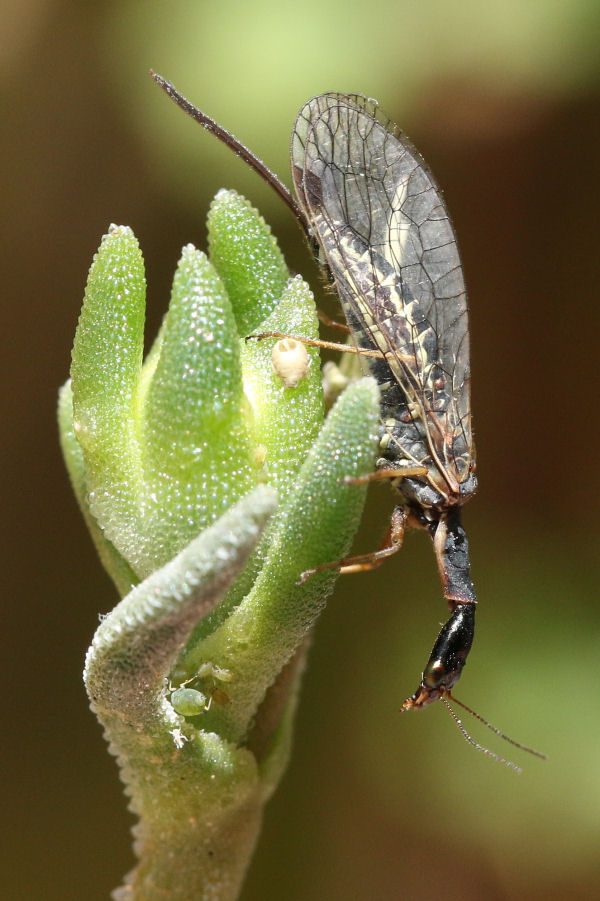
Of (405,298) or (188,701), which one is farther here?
(405,298)

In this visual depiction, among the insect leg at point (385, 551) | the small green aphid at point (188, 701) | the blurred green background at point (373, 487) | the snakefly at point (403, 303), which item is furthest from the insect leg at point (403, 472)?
the blurred green background at point (373, 487)

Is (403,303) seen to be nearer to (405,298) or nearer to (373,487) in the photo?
(405,298)

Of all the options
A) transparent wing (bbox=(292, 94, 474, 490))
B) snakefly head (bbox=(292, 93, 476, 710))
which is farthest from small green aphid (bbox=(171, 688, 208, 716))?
transparent wing (bbox=(292, 94, 474, 490))

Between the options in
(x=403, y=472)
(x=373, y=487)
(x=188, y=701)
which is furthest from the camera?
(x=373, y=487)

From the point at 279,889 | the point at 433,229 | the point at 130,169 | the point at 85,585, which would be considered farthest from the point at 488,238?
the point at 279,889

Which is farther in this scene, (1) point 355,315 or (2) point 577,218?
(2) point 577,218

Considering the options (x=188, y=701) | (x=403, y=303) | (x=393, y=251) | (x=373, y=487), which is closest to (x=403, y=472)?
(x=403, y=303)

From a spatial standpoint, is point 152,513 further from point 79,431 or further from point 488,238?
point 488,238
